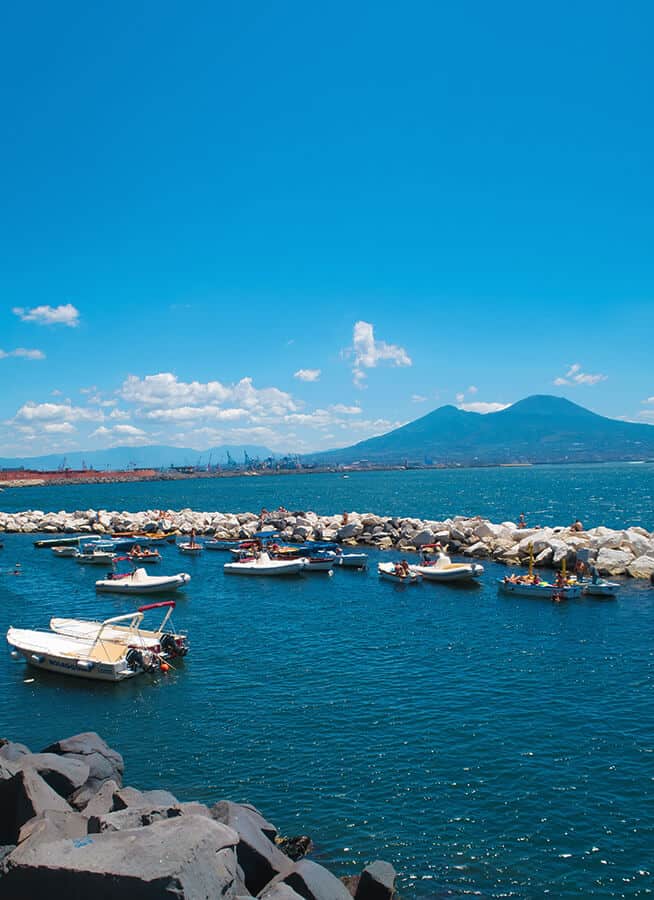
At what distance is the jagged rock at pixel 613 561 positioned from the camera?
44.7 m

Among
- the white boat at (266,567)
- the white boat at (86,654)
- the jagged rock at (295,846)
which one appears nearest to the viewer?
the jagged rock at (295,846)

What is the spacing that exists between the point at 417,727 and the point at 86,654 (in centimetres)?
1441

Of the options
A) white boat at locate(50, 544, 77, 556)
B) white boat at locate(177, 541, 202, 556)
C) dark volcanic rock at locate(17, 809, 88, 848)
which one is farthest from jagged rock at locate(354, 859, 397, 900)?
white boat at locate(50, 544, 77, 556)

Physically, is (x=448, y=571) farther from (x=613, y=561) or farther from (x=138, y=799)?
(x=138, y=799)

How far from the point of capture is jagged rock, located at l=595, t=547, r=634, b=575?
4472 cm

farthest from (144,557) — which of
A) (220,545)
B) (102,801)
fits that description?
(102,801)

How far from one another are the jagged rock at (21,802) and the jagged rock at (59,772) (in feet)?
4.07

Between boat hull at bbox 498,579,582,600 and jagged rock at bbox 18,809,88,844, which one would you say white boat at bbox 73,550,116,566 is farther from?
jagged rock at bbox 18,809,88,844

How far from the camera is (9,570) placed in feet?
182

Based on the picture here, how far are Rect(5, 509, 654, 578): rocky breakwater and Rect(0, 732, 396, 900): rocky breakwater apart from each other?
35722mm

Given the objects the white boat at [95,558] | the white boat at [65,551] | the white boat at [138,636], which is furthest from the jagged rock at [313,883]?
the white boat at [65,551]

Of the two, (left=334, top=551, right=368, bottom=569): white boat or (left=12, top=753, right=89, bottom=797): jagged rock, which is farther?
(left=334, top=551, right=368, bottom=569): white boat

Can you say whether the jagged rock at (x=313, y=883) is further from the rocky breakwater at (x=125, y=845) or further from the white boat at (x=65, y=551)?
the white boat at (x=65, y=551)

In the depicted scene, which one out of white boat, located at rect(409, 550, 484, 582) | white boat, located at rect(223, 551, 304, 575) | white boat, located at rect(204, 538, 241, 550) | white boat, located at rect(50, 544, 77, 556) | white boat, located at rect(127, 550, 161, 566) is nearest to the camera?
white boat, located at rect(409, 550, 484, 582)
